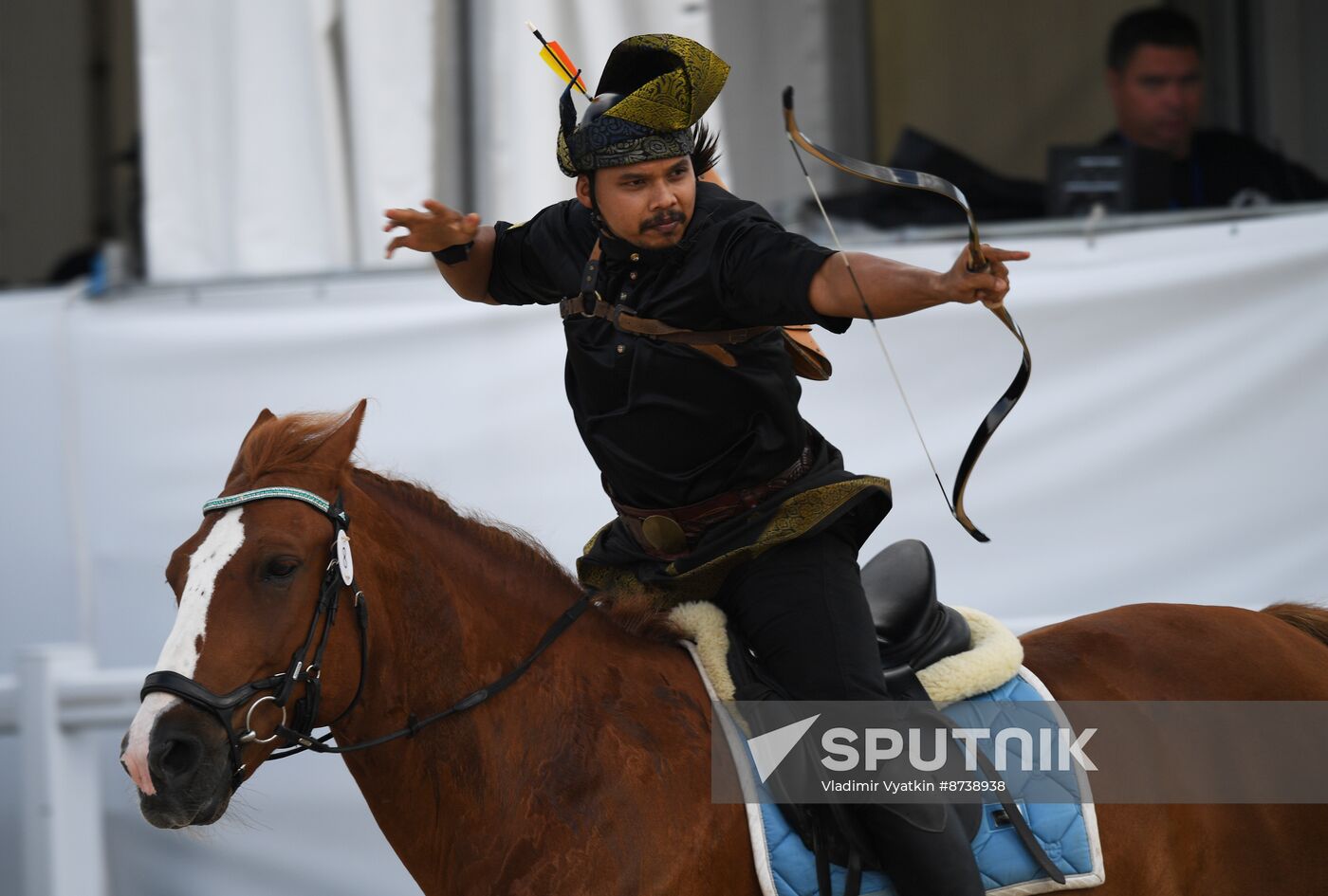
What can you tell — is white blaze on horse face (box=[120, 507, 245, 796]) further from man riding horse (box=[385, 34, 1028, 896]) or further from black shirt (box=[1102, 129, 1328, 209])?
black shirt (box=[1102, 129, 1328, 209])

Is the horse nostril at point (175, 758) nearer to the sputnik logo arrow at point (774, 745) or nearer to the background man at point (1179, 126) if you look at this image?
the sputnik logo arrow at point (774, 745)

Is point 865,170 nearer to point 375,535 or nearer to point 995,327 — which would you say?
point 375,535

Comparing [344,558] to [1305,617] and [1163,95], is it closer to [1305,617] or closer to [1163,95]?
Result: [1305,617]

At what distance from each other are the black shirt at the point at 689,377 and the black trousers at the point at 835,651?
0.59 ft

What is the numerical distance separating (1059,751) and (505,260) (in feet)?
4.64

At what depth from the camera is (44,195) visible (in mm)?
7141

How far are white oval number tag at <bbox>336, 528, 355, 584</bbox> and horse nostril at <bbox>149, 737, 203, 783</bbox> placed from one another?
332mm

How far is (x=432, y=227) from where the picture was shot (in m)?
2.65

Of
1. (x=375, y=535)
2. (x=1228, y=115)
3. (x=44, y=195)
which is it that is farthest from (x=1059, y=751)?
(x=44, y=195)

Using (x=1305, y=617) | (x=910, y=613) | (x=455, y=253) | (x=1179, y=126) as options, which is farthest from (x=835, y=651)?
(x=1179, y=126)

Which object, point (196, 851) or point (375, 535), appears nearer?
point (375, 535)

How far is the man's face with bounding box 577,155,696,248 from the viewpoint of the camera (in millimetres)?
2434

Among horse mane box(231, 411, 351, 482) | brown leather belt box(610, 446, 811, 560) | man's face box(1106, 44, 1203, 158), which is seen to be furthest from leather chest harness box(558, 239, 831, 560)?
man's face box(1106, 44, 1203, 158)

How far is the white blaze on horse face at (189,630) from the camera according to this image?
83.0 inches
